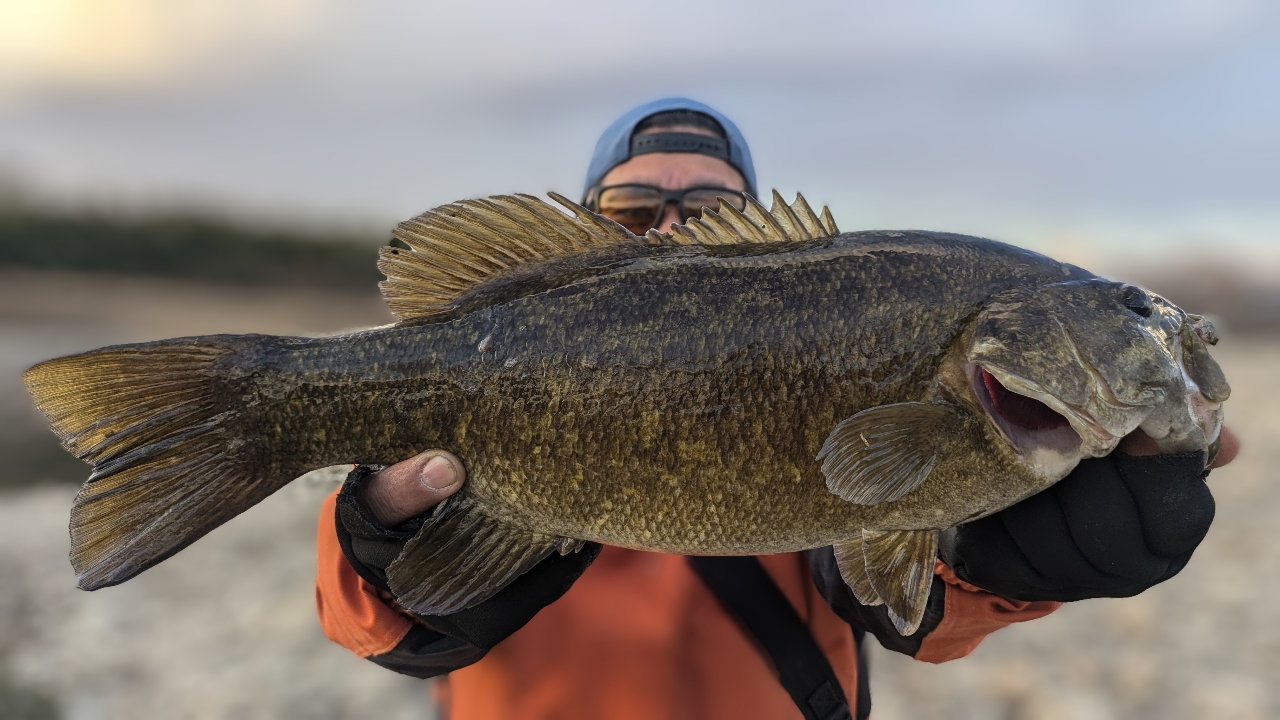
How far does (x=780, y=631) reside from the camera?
2.33 m

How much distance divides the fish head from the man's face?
175cm

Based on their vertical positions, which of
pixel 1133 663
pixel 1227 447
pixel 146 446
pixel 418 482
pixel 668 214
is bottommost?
pixel 1133 663

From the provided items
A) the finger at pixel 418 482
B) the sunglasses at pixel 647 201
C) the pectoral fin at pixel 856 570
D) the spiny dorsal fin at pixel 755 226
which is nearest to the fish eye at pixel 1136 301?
the spiny dorsal fin at pixel 755 226

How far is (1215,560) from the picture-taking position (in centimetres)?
724

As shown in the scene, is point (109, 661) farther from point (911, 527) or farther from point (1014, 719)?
point (1014, 719)

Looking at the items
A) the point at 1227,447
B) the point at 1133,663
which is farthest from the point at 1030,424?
the point at 1133,663

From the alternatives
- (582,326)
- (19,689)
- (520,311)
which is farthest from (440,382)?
(19,689)

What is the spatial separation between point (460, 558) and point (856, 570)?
3.32ft

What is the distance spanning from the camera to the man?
5.53 ft

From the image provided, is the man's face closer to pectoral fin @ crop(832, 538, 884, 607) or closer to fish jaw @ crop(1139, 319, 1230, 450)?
pectoral fin @ crop(832, 538, 884, 607)

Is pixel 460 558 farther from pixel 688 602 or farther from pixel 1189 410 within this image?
pixel 1189 410

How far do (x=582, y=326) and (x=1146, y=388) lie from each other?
1272mm

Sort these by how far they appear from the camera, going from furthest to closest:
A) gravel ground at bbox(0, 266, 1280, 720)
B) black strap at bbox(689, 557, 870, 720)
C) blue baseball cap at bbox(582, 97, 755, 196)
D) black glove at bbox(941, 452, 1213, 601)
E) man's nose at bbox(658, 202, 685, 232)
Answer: gravel ground at bbox(0, 266, 1280, 720) < blue baseball cap at bbox(582, 97, 755, 196) < man's nose at bbox(658, 202, 685, 232) < black strap at bbox(689, 557, 870, 720) < black glove at bbox(941, 452, 1213, 601)

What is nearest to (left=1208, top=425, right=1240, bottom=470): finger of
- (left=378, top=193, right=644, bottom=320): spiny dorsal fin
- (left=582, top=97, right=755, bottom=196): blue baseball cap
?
(left=378, top=193, right=644, bottom=320): spiny dorsal fin
